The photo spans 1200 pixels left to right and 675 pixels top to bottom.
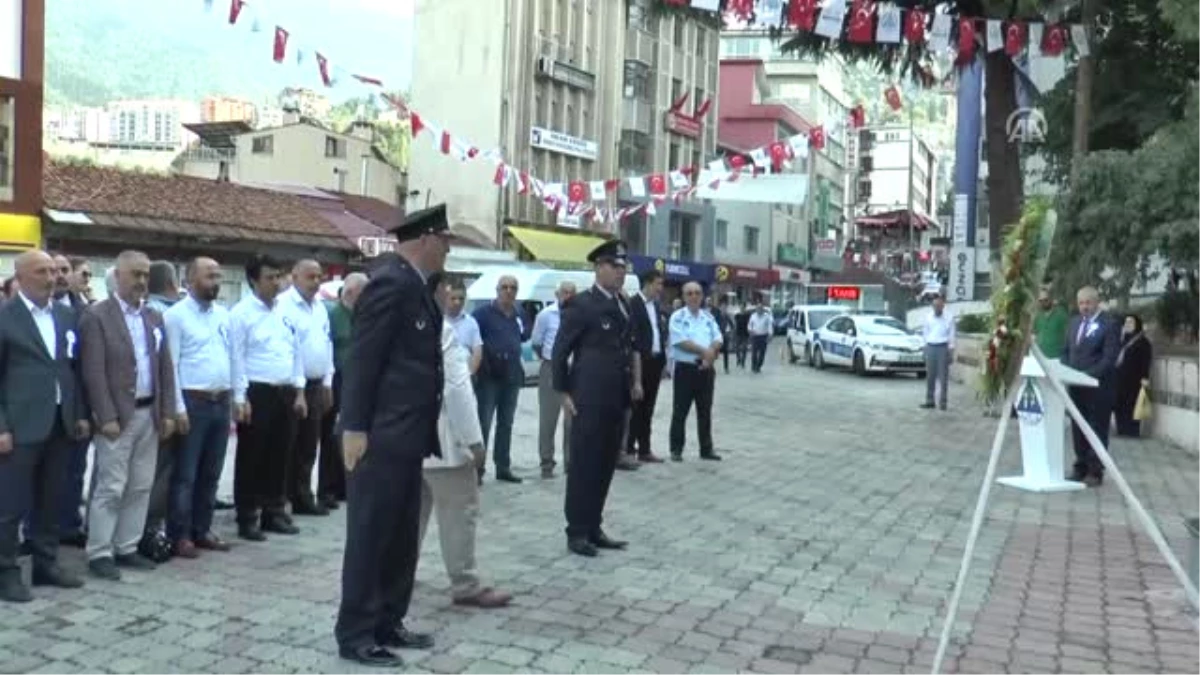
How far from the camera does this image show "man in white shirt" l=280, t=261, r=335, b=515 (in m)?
8.61

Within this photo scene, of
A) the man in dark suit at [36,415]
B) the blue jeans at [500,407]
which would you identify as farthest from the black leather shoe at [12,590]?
the blue jeans at [500,407]

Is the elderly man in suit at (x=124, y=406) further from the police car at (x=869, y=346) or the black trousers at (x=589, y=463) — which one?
the police car at (x=869, y=346)

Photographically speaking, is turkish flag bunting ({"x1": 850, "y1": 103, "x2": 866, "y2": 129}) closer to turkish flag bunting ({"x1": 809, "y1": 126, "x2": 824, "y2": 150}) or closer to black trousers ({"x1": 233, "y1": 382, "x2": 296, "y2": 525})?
turkish flag bunting ({"x1": 809, "y1": 126, "x2": 824, "y2": 150})

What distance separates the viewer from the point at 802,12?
56.5 ft

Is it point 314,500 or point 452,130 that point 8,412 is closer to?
point 314,500

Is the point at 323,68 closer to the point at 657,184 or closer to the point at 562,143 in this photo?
the point at 657,184

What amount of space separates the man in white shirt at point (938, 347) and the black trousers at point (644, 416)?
7930 mm

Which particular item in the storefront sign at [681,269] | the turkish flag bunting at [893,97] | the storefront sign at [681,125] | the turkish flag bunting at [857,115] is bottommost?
the storefront sign at [681,269]

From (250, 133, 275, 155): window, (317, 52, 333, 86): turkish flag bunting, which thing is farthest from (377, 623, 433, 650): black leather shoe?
(250, 133, 275, 155): window

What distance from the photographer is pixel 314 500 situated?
9.29 m

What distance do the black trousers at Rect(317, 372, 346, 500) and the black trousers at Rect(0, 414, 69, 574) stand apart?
260 cm

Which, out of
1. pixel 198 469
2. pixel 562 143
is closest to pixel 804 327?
pixel 562 143

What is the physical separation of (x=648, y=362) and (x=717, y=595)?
604 cm

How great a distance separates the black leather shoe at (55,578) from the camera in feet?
21.8
